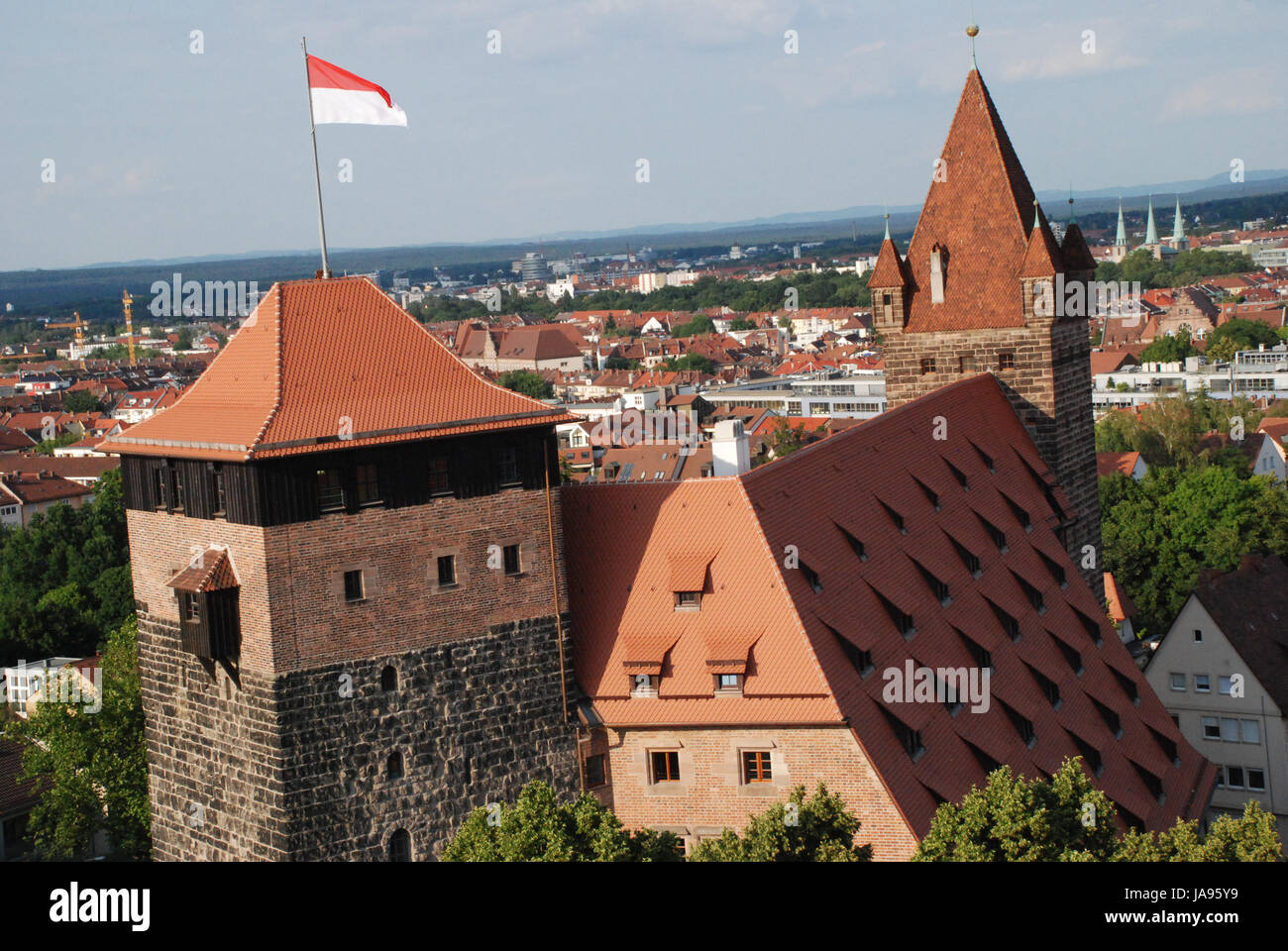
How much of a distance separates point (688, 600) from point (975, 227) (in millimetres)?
19168

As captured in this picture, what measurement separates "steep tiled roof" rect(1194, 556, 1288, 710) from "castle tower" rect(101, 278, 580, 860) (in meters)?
25.2

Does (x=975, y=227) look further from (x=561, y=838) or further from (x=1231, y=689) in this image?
(x=561, y=838)

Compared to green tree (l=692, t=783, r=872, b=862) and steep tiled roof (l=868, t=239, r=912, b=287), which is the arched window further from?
steep tiled roof (l=868, t=239, r=912, b=287)

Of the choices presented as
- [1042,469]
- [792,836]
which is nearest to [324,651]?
[792,836]

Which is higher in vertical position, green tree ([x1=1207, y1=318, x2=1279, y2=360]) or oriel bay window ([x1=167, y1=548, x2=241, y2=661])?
oriel bay window ([x1=167, y1=548, x2=241, y2=661])

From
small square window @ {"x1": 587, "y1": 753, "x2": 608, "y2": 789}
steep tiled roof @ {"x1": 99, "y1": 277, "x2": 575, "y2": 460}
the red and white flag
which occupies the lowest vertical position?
small square window @ {"x1": 587, "y1": 753, "x2": 608, "y2": 789}

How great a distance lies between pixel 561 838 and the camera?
65.4ft

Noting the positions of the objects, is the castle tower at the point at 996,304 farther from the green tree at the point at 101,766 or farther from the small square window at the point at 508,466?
the green tree at the point at 101,766

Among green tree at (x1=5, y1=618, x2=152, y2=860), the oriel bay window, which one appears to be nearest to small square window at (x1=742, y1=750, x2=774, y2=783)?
the oriel bay window

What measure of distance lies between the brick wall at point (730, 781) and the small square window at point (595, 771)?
0.34ft

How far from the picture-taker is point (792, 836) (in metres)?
21.0

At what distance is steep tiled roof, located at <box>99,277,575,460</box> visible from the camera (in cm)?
2562

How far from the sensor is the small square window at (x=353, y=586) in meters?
25.3

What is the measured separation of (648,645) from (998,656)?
773cm
